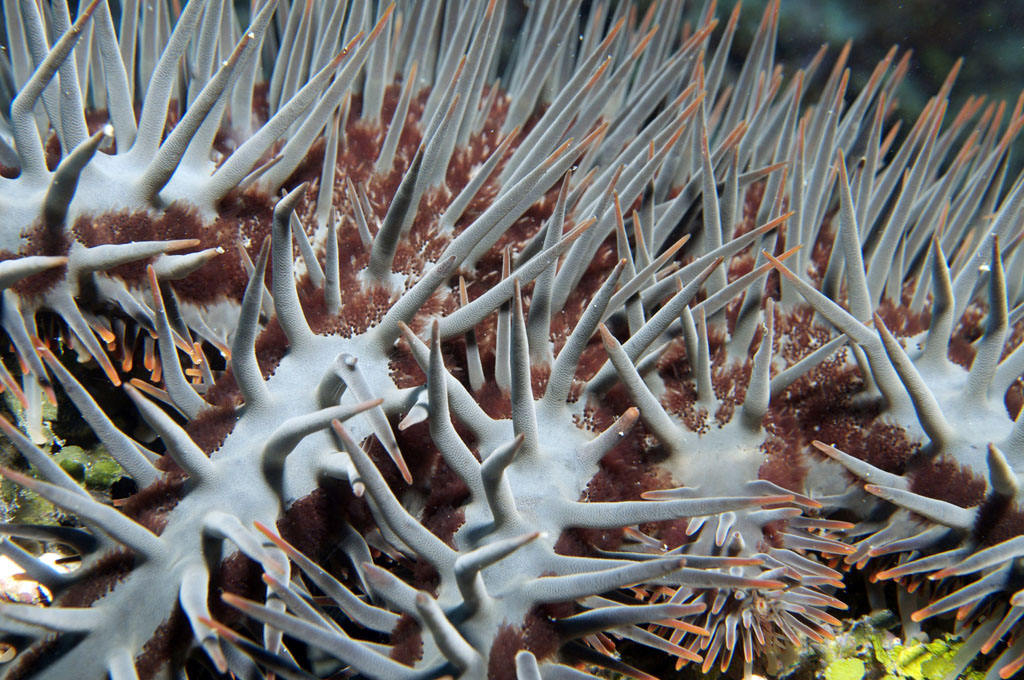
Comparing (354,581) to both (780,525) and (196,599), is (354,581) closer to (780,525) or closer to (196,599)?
(196,599)

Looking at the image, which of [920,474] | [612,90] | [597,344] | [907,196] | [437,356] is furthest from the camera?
[612,90]

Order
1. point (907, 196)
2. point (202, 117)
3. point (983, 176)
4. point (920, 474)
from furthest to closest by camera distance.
Answer: point (983, 176)
point (907, 196)
point (920, 474)
point (202, 117)

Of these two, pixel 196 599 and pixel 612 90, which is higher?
pixel 612 90

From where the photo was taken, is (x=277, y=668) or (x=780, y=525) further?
(x=780, y=525)

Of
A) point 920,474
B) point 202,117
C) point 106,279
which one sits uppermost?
point 202,117

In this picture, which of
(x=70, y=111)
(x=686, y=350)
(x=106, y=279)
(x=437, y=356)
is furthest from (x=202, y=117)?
(x=686, y=350)

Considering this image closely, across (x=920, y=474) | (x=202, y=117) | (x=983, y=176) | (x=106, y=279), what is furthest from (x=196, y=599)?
(x=983, y=176)
